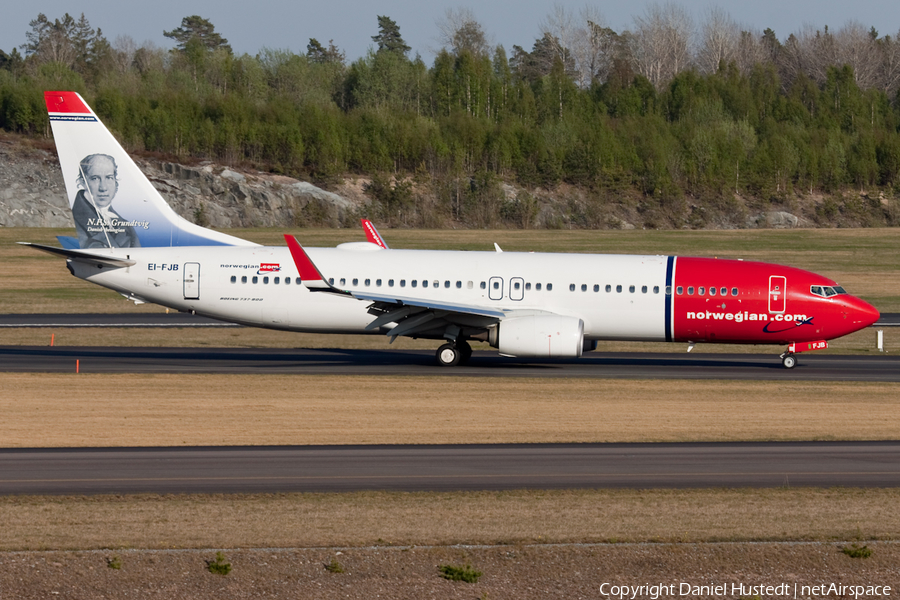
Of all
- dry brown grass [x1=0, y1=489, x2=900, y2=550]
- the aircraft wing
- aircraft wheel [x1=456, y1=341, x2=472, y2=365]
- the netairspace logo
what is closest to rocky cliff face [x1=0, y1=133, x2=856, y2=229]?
the aircraft wing

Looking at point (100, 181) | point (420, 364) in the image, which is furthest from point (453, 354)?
point (100, 181)

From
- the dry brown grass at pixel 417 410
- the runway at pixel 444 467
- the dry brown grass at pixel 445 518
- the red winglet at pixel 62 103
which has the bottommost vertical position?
the dry brown grass at pixel 445 518

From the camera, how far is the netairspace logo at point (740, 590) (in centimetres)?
1219

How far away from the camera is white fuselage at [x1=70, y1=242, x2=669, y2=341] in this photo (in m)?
34.0

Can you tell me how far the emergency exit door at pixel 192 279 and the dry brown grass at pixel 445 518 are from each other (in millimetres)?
18775

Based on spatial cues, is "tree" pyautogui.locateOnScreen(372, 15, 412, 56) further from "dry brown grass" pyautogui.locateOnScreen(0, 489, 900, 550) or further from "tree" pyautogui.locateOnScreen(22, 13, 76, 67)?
"dry brown grass" pyautogui.locateOnScreen(0, 489, 900, 550)

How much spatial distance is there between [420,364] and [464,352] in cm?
159

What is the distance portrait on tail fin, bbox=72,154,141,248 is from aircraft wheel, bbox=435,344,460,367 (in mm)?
11052

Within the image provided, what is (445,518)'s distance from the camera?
15.4 meters

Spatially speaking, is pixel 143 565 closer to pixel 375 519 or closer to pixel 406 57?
pixel 375 519

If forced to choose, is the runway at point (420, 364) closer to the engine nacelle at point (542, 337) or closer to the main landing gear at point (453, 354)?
the main landing gear at point (453, 354)

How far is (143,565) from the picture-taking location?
12852mm

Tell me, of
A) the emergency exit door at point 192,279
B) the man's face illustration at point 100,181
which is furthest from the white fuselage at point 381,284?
the man's face illustration at point 100,181

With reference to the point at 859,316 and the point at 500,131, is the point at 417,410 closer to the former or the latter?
the point at 859,316
